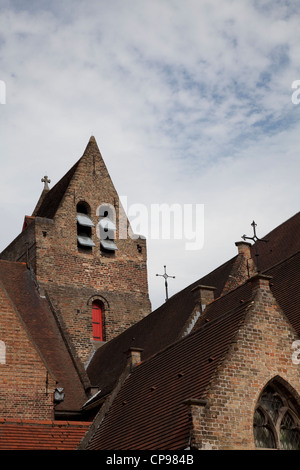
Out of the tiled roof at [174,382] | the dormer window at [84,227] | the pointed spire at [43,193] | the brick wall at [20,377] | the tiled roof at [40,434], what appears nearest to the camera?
the tiled roof at [174,382]

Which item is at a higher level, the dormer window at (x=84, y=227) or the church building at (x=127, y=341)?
the dormer window at (x=84, y=227)

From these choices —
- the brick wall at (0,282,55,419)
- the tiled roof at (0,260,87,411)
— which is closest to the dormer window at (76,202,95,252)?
the tiled roof at (0,260,87,411)

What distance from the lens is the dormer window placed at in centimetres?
3316

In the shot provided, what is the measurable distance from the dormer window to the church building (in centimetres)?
7

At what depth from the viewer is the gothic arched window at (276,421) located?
551 inches

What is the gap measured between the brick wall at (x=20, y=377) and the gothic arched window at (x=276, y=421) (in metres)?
7.47

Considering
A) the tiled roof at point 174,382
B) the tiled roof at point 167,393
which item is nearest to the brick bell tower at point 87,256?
the tiled roof at point 174,382

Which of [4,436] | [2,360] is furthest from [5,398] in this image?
[4,436]

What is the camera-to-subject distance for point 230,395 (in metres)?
13.7

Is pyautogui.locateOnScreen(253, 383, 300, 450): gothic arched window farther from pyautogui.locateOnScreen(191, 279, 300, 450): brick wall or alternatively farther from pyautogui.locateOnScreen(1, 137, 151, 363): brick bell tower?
pyautogui.locateOnScreen(1, 137, 151, 363): brick bell tower

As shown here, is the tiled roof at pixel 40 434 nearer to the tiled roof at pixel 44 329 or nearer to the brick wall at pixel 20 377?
the brick wall at pixel 20 377

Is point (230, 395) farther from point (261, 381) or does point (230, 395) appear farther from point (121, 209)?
point (121, 209)
